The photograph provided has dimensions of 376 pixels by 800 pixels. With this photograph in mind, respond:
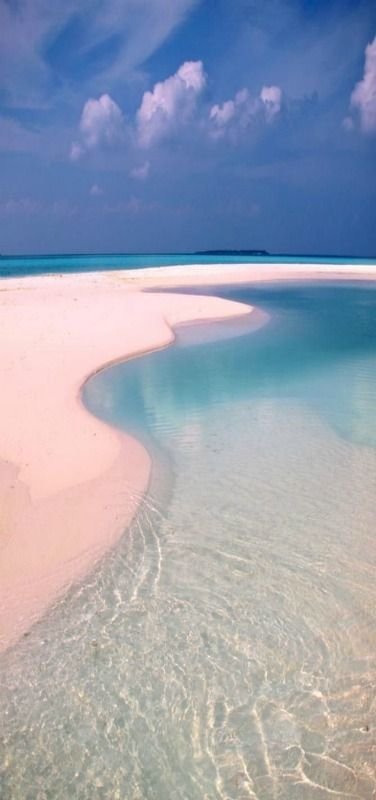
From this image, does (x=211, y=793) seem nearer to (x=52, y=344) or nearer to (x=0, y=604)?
(x=0, y=604)

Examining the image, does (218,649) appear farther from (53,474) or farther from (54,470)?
(54,470)

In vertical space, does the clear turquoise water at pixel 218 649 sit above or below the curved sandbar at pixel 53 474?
below

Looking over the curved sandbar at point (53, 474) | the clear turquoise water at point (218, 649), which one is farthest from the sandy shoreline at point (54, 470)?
the clear turquoise water at point (218, 649)

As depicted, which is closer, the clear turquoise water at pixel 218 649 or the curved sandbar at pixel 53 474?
the clear turquoise water at pixel 218 649

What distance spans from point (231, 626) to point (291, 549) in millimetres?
1238

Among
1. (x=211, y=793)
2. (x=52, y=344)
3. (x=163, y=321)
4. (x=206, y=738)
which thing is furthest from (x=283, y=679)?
(x=163, y=321)

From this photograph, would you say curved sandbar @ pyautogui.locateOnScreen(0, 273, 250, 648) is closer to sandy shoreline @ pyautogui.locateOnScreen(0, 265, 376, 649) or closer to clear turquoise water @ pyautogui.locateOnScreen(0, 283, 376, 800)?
sandy shoreline @ pyautogui.locateOnScreen(0, 265, 376, 649)

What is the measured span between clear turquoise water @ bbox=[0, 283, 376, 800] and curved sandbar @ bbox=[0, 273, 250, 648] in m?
0.26

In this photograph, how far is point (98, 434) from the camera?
7.77 meters

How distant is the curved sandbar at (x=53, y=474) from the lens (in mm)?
4512

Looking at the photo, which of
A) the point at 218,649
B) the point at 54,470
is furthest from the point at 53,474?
the point at 218,649

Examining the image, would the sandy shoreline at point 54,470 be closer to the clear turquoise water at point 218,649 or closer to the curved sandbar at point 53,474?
the curved sandbar at point 53,474

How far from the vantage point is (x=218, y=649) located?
3.73 metres

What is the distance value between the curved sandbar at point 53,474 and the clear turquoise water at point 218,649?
10.3 inches
